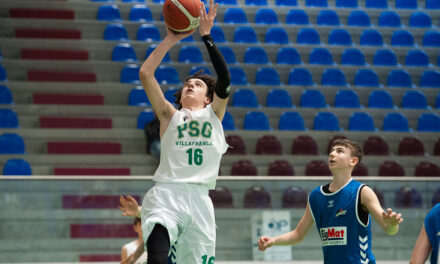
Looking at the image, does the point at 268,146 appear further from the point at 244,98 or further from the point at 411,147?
the point at 411,147

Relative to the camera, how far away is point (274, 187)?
7.29 meters

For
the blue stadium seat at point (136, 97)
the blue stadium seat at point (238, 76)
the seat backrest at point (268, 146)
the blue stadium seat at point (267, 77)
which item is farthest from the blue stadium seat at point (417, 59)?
the blue stadium seat at point (136, 97)

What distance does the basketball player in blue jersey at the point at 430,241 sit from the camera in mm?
2957

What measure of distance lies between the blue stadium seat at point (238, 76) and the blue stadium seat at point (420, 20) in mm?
4346

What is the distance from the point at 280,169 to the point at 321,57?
3565mm

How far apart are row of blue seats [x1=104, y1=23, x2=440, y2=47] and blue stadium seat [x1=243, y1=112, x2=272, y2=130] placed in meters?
2.29

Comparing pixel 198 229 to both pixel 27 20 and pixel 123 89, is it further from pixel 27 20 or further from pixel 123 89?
pixel 27 20

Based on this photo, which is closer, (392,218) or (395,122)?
(392,218)

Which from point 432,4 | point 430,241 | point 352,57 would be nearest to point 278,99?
point 352,57

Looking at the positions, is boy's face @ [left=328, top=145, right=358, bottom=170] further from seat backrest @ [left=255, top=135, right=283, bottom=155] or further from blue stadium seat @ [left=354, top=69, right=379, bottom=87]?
blue stadium seat @ [left=354, top=69, right=379, bottom=87]

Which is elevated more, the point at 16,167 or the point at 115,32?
the point at 115,32

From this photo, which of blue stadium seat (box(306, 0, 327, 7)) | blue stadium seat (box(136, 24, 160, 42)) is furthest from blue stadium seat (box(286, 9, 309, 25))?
blue stadium seat (box(136, 24, 160, 42))

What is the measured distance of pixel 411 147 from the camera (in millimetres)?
10781

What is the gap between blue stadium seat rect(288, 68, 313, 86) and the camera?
39.2 feet
